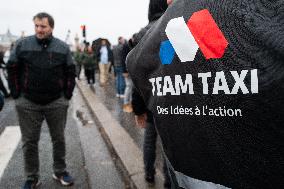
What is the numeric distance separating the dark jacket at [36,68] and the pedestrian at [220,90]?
2.71 m

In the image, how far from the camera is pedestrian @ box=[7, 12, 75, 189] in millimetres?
4054

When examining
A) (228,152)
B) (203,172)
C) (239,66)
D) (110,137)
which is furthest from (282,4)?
(110,137)

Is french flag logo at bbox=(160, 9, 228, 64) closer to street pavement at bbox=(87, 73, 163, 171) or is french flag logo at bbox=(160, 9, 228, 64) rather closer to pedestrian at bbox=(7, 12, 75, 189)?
pedestrian at bbox=(7, 12, 75, 189)

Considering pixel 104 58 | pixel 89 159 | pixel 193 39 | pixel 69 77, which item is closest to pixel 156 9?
pixel 193 39

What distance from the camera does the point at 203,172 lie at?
1.38 m

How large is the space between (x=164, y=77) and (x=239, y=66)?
0.36 m

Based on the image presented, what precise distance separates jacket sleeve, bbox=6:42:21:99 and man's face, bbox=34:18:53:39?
24cm

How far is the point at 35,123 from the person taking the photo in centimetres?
421

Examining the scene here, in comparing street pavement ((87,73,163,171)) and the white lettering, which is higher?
the white lettering

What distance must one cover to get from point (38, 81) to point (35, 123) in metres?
0.48

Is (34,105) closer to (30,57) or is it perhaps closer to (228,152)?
(30,57)

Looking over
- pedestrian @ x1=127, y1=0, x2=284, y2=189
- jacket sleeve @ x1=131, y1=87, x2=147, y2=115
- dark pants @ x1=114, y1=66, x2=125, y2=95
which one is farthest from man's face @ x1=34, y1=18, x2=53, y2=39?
dark pants @ x1=114, y1=66, x2=125, y2=95

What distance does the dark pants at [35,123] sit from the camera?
4.16 meters

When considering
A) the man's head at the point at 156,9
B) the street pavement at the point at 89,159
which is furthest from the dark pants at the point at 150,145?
the man's head at the point at 156,9
